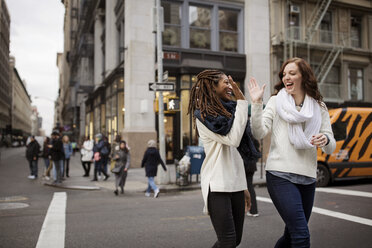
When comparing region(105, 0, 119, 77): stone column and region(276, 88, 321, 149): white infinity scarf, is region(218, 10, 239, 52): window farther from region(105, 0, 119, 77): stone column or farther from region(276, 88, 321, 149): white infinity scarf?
region(276, 88, 321, 149): white infinity scarf

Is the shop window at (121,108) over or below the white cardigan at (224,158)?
over

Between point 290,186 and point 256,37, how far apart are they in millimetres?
17962

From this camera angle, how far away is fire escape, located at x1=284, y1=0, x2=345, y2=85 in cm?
2003

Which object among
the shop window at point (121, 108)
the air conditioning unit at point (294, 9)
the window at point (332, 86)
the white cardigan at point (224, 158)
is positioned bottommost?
the white cardigan at point (224, 158)

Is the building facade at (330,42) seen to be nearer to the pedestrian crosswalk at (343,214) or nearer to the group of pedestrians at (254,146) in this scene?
the pedestrian crosswalk at (343,214)

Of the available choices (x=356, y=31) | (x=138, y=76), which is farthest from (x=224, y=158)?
(x=356, y=31)

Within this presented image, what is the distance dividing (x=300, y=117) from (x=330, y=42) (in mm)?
21218

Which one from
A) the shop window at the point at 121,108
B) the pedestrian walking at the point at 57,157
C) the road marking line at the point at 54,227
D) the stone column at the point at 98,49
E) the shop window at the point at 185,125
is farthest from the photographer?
the stone column at the point at 98,49

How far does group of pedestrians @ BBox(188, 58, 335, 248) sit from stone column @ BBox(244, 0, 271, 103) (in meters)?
16.7

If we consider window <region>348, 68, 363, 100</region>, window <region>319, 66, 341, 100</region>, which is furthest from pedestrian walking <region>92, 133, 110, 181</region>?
window <region>348, 68, 363, 100</region>

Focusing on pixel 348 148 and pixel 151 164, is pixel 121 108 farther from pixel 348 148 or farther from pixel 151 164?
pixel 348 148

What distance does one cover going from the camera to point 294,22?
20.8 metres

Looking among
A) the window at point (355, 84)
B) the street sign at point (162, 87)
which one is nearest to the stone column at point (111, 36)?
the street sign at point (162, 87)

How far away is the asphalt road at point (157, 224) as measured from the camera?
500cm
